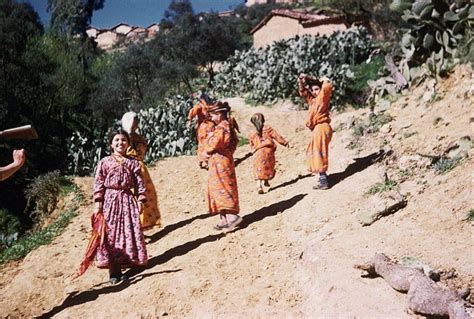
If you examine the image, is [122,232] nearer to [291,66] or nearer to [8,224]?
[8,224]

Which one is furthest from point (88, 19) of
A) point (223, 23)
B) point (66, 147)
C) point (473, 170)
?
point (473, 170)

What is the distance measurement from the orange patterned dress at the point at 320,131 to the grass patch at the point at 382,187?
999mm

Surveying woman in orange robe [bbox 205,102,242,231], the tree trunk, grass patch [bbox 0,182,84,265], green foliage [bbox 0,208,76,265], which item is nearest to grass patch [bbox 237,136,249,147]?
grass patch [bbox 0,182,84,265]

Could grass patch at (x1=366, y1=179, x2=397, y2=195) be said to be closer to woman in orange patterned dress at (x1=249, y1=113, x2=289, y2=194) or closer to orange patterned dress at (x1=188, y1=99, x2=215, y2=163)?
woman in orange patterned dress at (x1=249, y1=113, x2=289, y2=194)

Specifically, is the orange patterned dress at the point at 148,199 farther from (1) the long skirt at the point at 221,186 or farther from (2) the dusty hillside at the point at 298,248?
(1) the long skirt at the point at 221,186

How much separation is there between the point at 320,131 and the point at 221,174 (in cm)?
189

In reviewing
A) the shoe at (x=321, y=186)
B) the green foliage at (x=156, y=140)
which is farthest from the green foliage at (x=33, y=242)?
the shoe at (x=321, y=186)

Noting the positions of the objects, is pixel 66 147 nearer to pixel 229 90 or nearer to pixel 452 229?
pixel 229 90

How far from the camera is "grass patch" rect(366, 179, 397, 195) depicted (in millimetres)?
5754

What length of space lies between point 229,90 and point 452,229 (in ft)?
49.2

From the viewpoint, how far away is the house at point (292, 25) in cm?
2469

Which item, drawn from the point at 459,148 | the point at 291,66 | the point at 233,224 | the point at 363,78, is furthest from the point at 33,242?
the point at 363,78

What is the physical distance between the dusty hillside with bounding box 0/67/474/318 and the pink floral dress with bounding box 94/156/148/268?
306 millimetres

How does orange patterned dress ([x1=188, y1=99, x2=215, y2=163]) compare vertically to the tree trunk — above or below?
above
